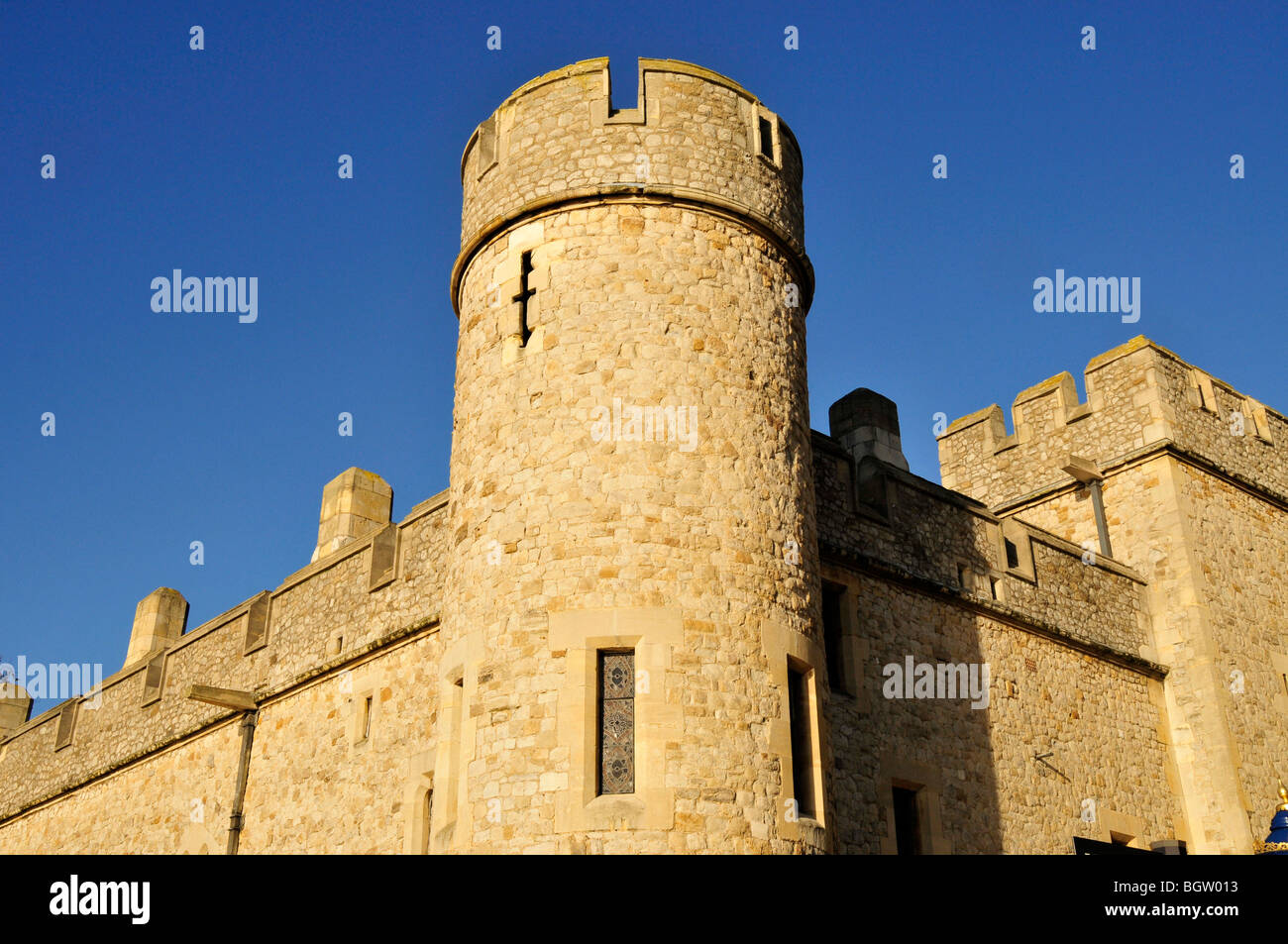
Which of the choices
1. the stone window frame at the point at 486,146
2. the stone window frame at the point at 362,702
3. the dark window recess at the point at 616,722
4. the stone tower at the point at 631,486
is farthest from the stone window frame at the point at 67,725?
the dark window recess at the point at 616,722

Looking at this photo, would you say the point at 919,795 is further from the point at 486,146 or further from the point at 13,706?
the point at 13,706

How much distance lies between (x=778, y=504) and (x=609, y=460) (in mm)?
1344

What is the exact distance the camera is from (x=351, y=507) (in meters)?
15.8

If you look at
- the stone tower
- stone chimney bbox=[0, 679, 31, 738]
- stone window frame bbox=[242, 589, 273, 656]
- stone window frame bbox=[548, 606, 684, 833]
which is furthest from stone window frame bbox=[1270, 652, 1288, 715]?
stone chimney bbox=[0, 679, 31, 738]

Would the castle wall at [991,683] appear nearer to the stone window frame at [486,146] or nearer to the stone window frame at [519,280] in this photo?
the stone window frame at [519,280]

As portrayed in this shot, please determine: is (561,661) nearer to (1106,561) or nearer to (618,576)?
(618,576)

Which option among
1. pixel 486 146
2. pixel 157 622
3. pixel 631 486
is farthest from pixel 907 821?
pixel 157 622

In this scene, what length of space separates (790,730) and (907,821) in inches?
129

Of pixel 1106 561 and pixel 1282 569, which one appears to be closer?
pixel 1106 561

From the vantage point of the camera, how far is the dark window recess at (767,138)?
10.5 meters

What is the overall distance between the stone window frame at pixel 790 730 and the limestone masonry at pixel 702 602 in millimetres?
27

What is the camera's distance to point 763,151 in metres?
10.5

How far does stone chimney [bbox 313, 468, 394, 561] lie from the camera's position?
1576cm
